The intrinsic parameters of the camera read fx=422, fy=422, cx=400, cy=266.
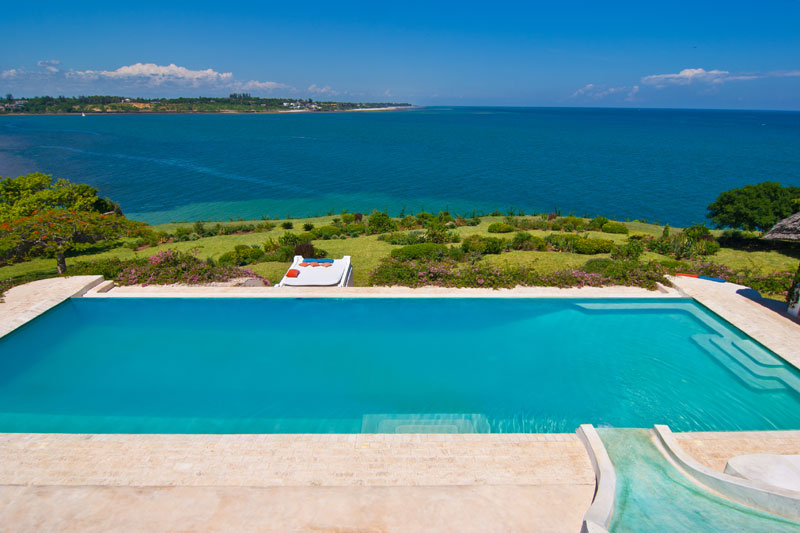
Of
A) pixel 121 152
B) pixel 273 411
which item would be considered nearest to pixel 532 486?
pixel 273 411

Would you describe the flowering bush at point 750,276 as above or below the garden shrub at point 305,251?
above

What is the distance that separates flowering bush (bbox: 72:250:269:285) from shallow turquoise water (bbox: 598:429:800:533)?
35.5 ft

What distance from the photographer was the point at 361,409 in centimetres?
796

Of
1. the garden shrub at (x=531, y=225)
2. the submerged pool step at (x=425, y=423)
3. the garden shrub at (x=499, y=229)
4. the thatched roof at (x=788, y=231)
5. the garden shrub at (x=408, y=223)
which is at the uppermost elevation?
the thatched roof at (x=788, y=231)

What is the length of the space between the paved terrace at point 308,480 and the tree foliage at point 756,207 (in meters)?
15.0

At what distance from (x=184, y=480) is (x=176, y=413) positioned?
7.63ft

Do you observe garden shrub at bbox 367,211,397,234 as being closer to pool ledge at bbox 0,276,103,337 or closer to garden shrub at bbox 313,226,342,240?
garden shrub at bbox 313,226,342,240

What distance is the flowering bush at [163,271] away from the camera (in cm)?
1307

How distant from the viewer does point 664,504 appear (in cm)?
544

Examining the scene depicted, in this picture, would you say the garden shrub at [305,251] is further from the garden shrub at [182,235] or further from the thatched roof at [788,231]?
the thatched roof at [788,231]

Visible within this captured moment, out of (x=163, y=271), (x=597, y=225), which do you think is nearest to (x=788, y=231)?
(x=597, y=225)

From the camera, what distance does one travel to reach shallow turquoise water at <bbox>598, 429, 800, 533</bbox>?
5.05m

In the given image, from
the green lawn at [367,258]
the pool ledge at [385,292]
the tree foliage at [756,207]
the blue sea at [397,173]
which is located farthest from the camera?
the blue sea at [397,173]

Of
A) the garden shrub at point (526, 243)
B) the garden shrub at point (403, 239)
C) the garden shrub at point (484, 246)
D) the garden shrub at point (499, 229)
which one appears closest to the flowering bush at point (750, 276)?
the garden shrub at point (526, 243)
